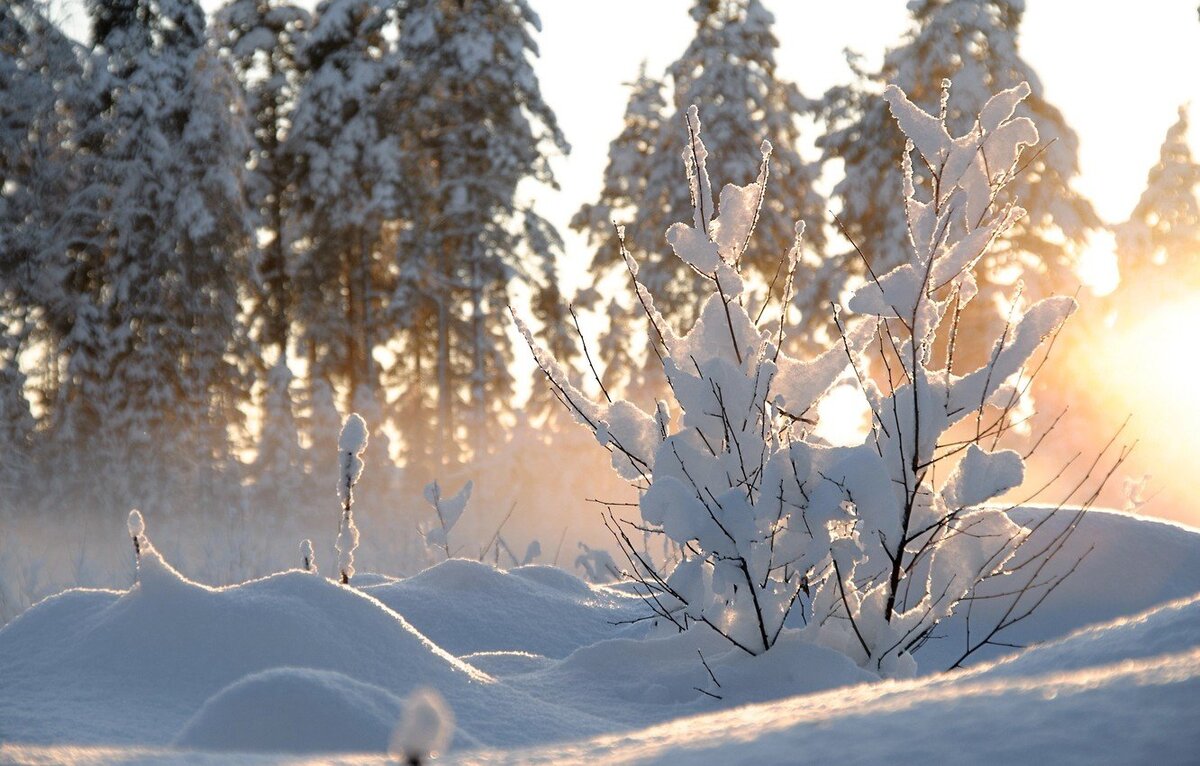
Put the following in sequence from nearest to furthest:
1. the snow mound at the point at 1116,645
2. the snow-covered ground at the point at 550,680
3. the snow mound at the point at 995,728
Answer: the snow mound at the point at 995,728 → the snow-covered ground at the point at 550,680 → the snow mound at the point at 1116,645

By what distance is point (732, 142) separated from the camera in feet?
78.5

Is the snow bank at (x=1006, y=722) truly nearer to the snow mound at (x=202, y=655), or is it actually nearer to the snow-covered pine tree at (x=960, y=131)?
the snow mound at (x=202, y=655)

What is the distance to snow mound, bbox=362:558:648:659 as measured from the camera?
457 cm

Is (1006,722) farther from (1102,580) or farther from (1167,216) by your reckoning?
(1167,216)

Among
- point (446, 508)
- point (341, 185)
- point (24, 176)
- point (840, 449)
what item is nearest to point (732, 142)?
point (341, 185)

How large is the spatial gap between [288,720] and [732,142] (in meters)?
22.5

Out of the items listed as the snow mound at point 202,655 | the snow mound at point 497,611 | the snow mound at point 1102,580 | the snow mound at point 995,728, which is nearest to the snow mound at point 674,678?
the snow mound at point 202,655

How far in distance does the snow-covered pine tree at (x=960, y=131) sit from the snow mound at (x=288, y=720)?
673 inches

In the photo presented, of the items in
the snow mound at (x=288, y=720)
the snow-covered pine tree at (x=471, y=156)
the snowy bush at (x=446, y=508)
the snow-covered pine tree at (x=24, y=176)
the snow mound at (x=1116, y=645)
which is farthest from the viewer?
the snow-covered pine tree at (x=471, y=156)

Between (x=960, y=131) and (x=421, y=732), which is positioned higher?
(x=960, y=131)

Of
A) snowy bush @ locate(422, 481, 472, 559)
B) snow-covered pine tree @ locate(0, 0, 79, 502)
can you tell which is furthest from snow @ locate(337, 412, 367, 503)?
snow-covered pine tree @ locate(0, 0, 79, 502)

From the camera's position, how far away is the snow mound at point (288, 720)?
98.8 inches

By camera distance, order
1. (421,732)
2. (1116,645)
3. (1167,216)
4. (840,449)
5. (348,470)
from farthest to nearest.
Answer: (1167,216) < (348,470) < (840,449) < (1116,645) < (421,732)

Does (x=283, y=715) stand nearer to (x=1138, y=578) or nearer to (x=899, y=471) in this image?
(x=899, y=471)
